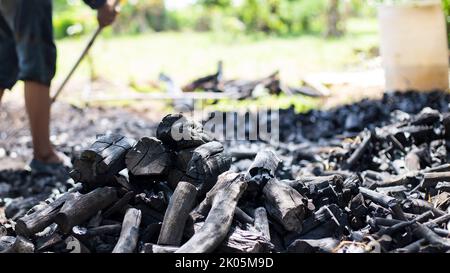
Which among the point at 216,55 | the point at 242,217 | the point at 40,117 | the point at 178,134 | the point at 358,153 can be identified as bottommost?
the point at 216,55

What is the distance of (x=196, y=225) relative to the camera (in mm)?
2477

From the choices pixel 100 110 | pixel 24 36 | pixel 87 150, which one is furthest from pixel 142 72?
pixel 87 150

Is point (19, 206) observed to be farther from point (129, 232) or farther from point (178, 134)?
point (129, 232)

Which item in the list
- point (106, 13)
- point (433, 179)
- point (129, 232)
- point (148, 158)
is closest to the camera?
point (129, 232)

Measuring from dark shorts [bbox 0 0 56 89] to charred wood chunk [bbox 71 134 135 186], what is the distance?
1861mm

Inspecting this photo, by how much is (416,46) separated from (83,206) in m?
4.97

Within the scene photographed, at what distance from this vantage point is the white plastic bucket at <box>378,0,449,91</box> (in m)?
6.50

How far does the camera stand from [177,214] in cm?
246

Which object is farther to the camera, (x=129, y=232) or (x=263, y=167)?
(x=263, y=167)

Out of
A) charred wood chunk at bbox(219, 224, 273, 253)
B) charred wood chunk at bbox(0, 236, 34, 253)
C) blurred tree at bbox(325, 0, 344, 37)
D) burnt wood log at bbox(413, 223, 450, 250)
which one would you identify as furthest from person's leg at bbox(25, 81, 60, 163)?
blurred tree at bbox(325, 0, 344, 37)

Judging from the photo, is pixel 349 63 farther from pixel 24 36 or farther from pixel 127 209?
pixel 127 209

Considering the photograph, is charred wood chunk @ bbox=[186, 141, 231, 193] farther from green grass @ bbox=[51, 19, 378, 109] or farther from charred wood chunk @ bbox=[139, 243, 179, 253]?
green grass @ bbox=[51, 19, 378, 109]

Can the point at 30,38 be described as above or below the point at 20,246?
above

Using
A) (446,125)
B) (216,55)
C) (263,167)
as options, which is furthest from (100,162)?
(216,55)
